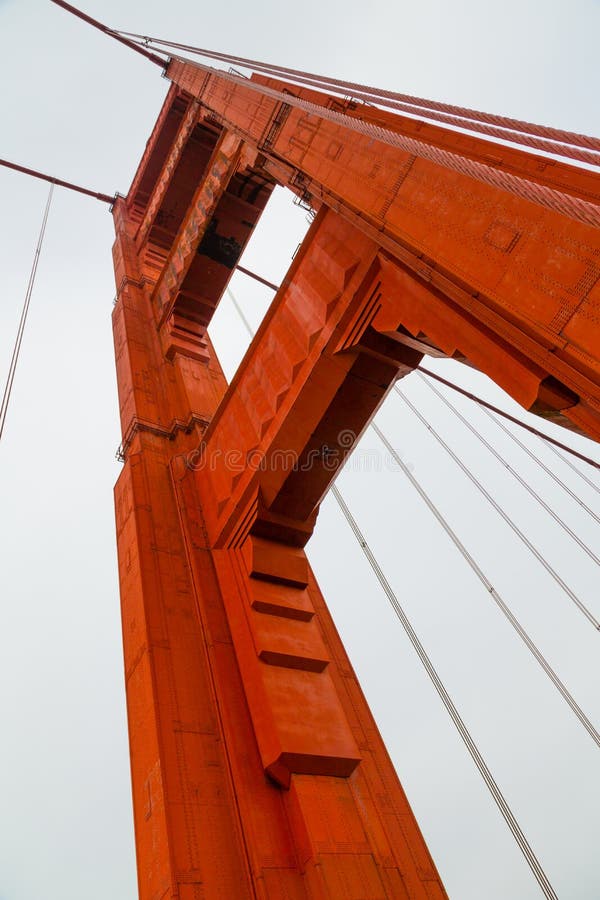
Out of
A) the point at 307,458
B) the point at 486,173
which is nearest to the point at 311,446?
the point at 307,458

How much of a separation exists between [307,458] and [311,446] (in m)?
0.14

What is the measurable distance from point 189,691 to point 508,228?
3.91 m

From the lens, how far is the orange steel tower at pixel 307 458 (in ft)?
9.28

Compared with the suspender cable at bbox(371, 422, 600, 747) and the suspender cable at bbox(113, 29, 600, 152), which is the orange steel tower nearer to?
the suspender cable at bbox(113, 29, 600, 152)

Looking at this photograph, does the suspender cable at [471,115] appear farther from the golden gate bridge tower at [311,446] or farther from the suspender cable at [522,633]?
the suspender cable at [522,633]

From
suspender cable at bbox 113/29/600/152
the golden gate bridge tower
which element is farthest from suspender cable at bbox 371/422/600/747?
suspender cable at bbox 113/29/600/152

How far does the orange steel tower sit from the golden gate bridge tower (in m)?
0.02

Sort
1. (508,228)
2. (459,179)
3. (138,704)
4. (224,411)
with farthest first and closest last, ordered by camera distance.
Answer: (224,411) < (138,704) < (459,179) < (508,228)

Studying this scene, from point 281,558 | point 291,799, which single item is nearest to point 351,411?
point 281,558

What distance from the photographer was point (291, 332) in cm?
574

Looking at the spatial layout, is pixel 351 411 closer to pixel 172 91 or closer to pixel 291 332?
pixel 291 332

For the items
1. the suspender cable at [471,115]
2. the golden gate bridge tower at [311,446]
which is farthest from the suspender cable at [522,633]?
the suspender cable at [471,115]

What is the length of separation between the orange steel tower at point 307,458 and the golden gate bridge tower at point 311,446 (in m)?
0.02

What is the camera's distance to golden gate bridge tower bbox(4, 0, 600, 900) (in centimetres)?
283
